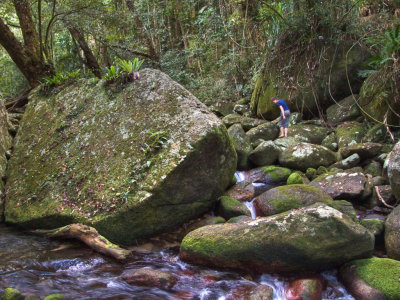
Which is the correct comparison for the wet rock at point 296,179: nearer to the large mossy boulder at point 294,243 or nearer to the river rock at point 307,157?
the river rock at point 307,157

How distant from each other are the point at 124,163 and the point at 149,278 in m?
2.12

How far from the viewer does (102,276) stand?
395cm

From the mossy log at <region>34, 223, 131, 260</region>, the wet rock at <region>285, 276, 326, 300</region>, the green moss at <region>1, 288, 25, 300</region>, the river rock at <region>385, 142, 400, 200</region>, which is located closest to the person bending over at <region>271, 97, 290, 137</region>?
the river rock at <region>385, 142, 400, 200</region>

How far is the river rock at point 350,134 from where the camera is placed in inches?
311

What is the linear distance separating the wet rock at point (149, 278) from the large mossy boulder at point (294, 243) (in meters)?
0.61

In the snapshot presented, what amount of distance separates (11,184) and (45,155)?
78 centimetres

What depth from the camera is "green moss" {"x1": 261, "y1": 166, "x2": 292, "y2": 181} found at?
7.15 metres

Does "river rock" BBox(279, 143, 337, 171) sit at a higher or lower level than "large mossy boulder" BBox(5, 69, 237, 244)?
lower

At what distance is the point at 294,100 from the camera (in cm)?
1021

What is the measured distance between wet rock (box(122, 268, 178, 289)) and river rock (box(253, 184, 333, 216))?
2.28 metres

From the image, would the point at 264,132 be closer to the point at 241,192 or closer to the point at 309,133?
the point at 309,133

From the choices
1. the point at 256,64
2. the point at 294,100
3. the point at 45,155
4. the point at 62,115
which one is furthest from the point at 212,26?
the point at 45,155

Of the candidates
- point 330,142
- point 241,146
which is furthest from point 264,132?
point 330,142

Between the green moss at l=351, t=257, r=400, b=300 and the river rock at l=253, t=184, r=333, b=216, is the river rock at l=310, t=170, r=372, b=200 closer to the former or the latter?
the river rock at l=253, t=184, r=333, b=216
